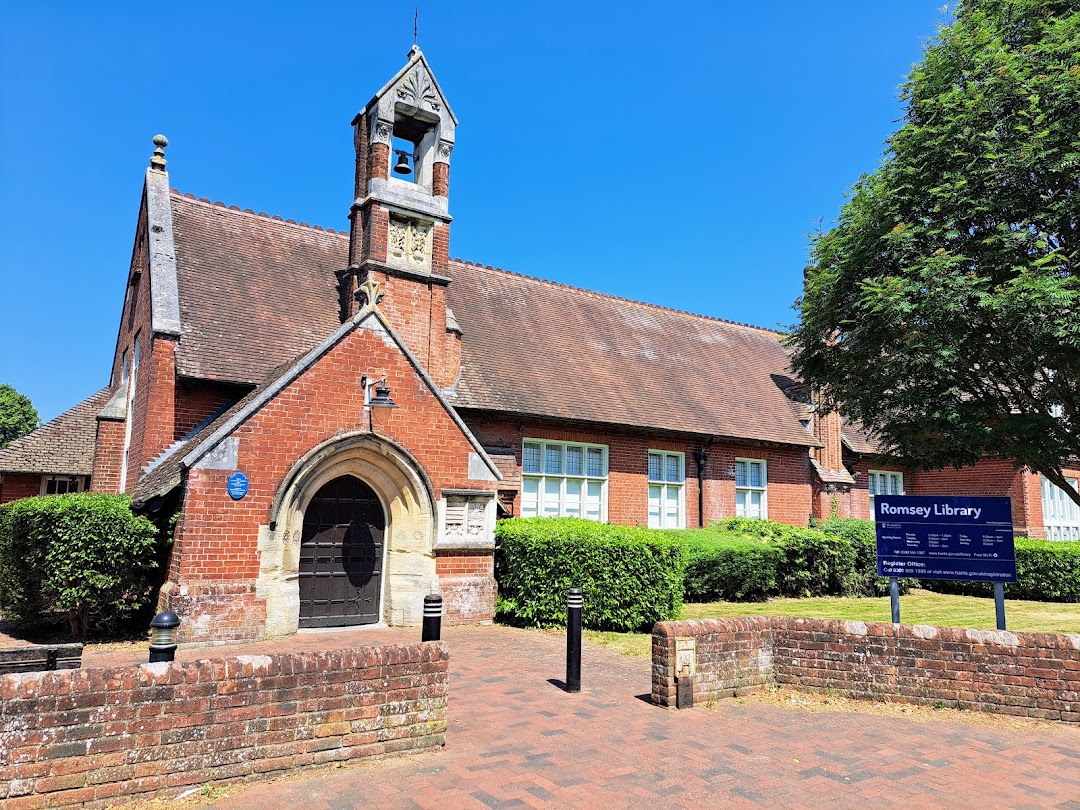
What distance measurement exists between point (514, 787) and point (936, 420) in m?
11.3

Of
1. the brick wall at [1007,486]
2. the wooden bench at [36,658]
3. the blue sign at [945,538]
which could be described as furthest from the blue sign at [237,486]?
the brick wall at [1007,486]

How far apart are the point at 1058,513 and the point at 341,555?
26470 mm

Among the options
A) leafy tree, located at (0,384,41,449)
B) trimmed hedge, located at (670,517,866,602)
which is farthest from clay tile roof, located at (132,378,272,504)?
leafy tree, located at (0,384,41,449)

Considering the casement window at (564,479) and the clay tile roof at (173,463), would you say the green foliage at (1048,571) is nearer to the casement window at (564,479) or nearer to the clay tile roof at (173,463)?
the casement window at (564,479)

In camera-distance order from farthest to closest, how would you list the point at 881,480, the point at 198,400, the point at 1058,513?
the point at 1058,513
the point at 881,480
the point at 198,400

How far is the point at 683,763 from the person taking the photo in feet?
20.7

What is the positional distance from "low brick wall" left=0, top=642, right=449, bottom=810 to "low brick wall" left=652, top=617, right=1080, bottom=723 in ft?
11.0

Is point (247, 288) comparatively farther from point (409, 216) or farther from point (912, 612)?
point (912, 612)

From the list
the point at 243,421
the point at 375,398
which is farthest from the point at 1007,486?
the point at 243,421

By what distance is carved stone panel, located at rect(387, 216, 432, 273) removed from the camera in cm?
1627

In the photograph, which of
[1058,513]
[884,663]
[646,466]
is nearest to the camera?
[884,663]

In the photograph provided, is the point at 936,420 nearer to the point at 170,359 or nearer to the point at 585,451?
the point at 585,451

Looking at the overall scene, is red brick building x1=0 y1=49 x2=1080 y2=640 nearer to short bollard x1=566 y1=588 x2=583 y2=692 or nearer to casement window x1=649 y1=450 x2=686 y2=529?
casement window x1=649 y1=450 x2=686 y2=529

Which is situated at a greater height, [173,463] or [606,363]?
[606,363]
